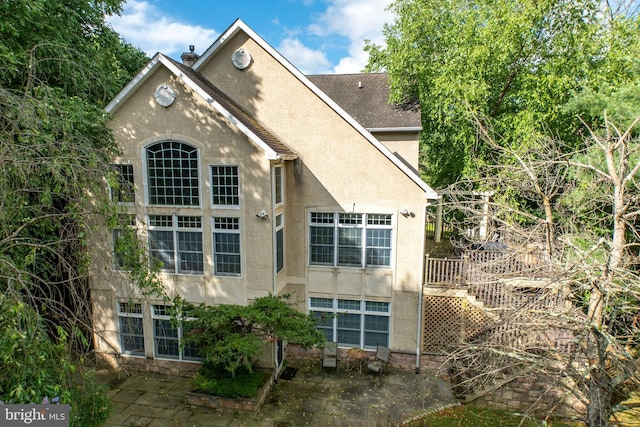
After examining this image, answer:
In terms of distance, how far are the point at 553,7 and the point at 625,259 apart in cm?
1233

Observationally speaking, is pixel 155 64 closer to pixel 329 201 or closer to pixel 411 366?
pixel 329 201

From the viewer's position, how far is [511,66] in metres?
16.1

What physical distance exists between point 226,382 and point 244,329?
1.70m

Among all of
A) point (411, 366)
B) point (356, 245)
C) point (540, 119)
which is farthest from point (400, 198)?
point (540, 119)

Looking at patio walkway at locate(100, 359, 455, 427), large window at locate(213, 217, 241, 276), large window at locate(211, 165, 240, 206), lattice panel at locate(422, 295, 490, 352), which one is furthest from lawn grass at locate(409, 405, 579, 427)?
large window at locate(211, 165, 240, 206)

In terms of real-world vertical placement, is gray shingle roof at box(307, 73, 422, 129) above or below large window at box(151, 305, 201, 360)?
above

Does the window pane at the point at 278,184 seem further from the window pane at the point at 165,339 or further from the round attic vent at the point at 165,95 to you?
the window pane at the point at 165,339

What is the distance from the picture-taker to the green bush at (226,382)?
36.5ft

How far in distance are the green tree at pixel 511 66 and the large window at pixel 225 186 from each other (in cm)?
915

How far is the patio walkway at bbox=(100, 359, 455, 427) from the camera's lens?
34.9 feet

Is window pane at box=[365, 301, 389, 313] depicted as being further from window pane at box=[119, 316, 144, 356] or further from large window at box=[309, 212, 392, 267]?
window pane at box=[119, 316, 144, 356]

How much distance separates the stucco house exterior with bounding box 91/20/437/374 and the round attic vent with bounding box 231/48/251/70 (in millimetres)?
34

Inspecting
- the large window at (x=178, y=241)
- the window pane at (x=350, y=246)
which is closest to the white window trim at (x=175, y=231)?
the large window at (x=178, y=241)

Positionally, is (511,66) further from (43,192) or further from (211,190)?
(43,192)
